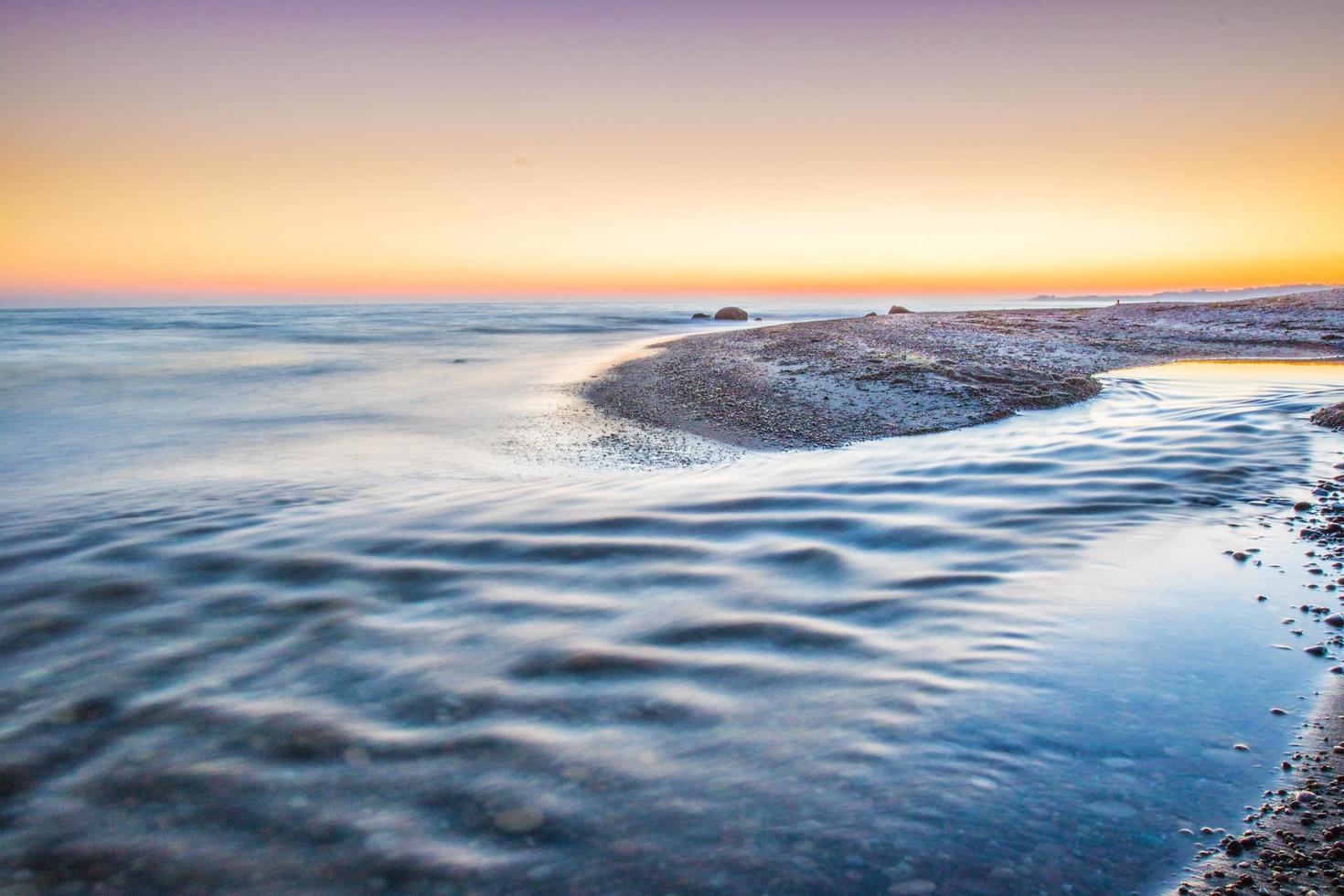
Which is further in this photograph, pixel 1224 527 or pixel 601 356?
pixel 601 356

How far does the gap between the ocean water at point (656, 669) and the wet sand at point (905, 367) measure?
1.81 m

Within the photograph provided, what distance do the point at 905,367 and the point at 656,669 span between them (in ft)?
32.7

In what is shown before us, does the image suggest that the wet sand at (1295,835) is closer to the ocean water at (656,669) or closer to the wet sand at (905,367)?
the ocean water at (656,669)

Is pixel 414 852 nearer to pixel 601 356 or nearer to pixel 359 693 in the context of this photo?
pixel 359 693

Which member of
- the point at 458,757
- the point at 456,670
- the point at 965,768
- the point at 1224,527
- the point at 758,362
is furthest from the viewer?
the point at 758,362

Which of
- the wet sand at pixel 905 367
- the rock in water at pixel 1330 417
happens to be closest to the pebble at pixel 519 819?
the wet sand at pixel 905 367

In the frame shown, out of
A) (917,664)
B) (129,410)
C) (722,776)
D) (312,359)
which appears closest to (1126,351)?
(917,664)

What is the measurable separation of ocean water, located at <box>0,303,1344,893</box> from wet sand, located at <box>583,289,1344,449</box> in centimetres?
181

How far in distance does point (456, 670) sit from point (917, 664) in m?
2.42

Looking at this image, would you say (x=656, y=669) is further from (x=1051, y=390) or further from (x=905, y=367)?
(x=1051, y=390)

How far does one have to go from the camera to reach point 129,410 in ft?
46.4

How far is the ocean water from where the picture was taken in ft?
7.91

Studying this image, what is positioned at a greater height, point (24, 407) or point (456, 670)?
point (24, 407)

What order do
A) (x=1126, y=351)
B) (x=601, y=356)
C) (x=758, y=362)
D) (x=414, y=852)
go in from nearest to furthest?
(x=414, y=852) < (x=758, y=362) < (x=1126, y=351) < (x=601, y=356)
